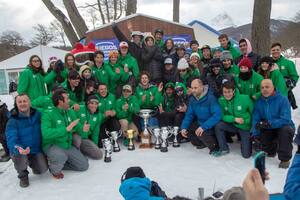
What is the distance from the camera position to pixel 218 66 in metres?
5.74

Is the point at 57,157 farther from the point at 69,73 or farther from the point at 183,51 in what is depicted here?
the point at 183,51

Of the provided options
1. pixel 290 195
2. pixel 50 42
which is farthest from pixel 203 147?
pixel 50 42

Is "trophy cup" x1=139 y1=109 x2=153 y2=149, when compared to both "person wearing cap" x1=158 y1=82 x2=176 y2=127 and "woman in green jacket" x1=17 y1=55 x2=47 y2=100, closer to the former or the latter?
"person wearing cap" x1=158 y1=82 x2=176 y2=127

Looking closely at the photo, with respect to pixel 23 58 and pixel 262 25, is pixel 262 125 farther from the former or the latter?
pixel 23 58

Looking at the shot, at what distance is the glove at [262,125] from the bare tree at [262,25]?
142 inches

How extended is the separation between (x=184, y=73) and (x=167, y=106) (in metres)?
0.75

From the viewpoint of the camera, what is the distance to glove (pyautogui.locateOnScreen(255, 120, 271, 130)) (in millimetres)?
4821

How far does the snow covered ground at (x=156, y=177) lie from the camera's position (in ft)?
13.5

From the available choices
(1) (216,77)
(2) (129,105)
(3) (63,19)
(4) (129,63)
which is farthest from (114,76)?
(3) (63,19)

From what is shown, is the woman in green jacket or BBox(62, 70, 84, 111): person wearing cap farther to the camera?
the woman in green jacket

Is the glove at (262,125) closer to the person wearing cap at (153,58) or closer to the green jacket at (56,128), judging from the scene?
the person wearing cap at (153,58)

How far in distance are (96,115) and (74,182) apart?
1.43m

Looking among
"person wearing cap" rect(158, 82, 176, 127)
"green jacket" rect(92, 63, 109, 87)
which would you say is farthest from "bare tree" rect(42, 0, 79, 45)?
"person wearing cap" rect(158, 82, 176, 127)

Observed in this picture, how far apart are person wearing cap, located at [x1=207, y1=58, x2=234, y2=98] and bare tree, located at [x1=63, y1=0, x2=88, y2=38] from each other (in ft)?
17.9
